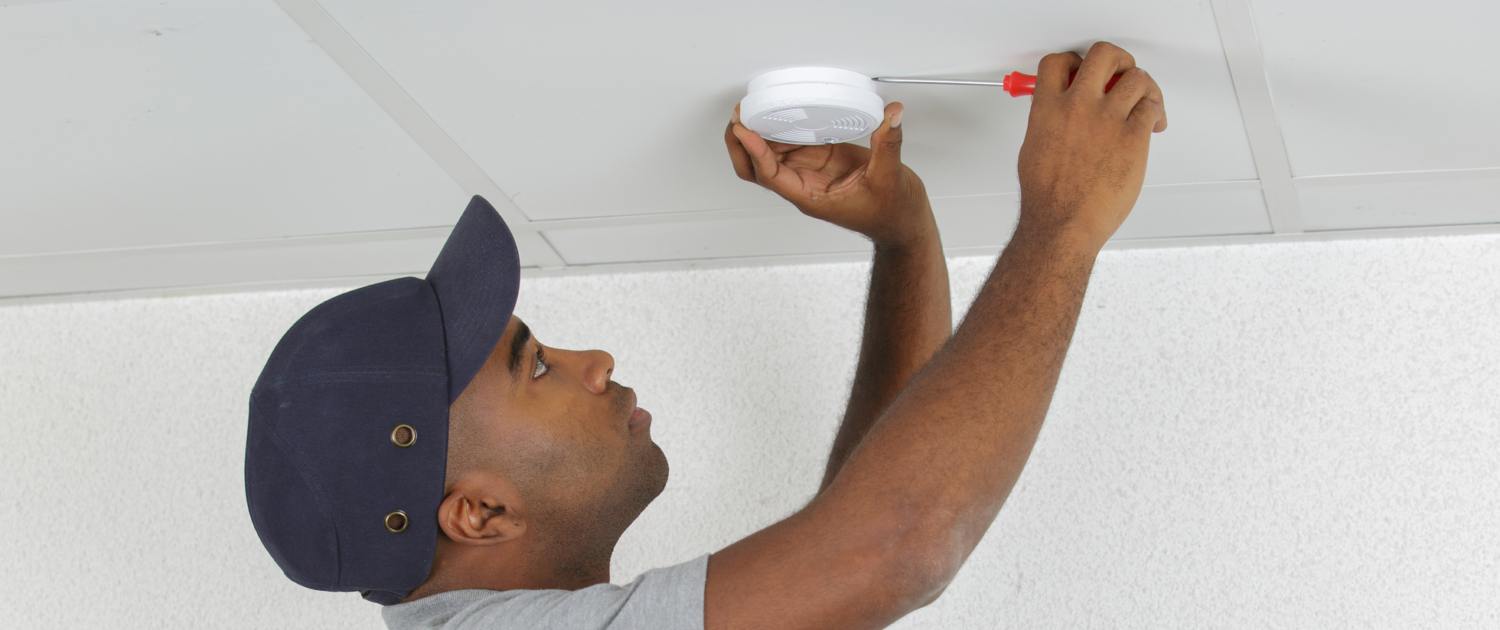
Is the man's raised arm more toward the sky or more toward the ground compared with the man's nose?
more toward the sky

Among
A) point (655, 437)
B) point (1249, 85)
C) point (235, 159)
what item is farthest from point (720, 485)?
point (1249, 85)

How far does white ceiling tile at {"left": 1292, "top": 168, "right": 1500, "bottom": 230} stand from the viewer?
87 centimetres

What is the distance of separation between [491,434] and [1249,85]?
604 millimetres

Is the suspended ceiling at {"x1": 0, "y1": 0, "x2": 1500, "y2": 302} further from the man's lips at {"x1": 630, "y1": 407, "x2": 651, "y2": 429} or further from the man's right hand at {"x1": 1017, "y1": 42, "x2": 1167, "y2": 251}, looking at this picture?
the man's lips at {"x1": 630, "y1": 407, "x2": 651, "y2": 429}

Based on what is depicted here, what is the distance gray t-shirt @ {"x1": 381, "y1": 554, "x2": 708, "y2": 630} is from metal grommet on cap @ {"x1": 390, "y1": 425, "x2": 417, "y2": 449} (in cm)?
13

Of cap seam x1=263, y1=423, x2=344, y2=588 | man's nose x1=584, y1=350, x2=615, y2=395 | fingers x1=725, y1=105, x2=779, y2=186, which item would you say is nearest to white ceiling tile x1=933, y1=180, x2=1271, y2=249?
fingers x1=725, y1=105, x2=779, y2=186

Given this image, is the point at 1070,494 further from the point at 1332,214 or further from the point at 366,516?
the point at 366,516

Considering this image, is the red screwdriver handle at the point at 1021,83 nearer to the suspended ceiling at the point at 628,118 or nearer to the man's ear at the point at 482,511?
the suspended ceiling at the point at 628,118

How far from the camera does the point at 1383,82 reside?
2.33 feet

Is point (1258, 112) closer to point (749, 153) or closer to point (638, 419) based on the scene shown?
point (749, 153)


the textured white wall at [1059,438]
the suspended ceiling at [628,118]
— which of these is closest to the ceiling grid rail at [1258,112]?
the suspended ceiling at [628,118]

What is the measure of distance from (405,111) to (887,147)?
0.37 meters

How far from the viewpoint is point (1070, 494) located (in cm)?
109

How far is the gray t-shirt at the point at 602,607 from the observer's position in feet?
2.25
